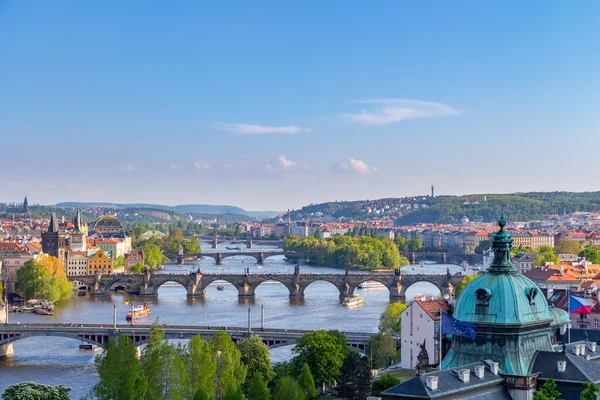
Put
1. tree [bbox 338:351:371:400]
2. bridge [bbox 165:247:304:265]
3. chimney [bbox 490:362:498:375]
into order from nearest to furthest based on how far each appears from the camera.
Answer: chimney [bbox 490:362:498:375], tree [bbox 338:351:371:400], bridge [bbox 165:247:304:265]

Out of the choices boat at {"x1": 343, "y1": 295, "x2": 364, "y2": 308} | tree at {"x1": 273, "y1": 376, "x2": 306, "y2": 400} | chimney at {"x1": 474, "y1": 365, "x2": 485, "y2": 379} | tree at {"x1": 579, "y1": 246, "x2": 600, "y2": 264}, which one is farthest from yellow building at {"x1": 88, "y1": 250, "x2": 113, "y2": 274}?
chimney at {"x1": 474, "y1": 365, "x2": 485, "y2": 379}

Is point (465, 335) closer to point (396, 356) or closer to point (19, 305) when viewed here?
point (396, 356)

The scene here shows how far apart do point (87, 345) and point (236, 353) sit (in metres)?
21.2

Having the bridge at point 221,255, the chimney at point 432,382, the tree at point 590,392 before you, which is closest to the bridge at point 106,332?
the tree at point 590,392

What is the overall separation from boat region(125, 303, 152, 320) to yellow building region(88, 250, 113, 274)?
3211 cm

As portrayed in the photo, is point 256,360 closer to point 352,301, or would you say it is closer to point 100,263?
point 352,301

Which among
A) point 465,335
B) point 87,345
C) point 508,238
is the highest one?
point 508,238

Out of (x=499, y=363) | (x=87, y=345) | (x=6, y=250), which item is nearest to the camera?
(x=499, y=363)

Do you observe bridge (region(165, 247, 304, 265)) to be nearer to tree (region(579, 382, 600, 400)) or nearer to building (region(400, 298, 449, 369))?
building (region(400, 298, 449, 369))

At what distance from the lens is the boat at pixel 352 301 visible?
82500 millimetres

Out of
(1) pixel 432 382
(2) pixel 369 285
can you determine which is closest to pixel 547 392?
(1) pixel 432 382

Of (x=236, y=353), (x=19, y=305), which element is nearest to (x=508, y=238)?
(x=236, y=353)

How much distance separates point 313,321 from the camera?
228 ft

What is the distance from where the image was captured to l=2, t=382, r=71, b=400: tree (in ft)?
120
